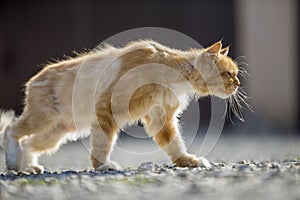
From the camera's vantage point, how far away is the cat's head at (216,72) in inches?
235

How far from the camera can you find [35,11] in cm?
1380

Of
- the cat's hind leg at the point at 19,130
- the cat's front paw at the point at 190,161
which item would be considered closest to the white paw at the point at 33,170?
the cat's hind leg at the point at 19,130

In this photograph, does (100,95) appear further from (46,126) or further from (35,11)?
(35,11)

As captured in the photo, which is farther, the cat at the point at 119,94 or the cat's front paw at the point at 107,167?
the cat at the point at 119,94

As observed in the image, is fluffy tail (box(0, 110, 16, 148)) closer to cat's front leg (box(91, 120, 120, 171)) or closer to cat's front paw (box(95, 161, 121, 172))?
cat's front leg (box(91, 120, 120, 171))

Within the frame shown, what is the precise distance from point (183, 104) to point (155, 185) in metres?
2.01

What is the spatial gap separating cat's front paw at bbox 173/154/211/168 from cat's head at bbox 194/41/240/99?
64 cm

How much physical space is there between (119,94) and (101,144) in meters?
0.47

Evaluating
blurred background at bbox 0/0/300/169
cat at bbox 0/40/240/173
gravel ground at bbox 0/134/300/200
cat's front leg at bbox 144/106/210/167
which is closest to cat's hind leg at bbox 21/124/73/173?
cat at bbox 0/40/240/173

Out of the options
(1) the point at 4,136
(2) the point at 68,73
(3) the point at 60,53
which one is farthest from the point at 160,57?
(3) the point at 60,53

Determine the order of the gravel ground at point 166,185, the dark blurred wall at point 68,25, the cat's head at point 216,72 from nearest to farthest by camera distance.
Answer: the gravel ground at point 166,185, the cat's head at point 216,72, the dark blurred wall at point 68,25

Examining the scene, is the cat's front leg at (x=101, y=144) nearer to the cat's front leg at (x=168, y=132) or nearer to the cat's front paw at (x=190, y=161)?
the cat's front leg at (x=168, y=132)

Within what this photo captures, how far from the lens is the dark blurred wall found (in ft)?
45.2

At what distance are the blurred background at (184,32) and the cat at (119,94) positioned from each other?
734cm
